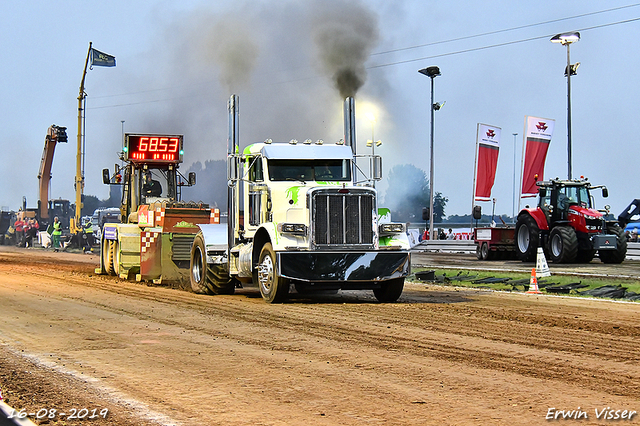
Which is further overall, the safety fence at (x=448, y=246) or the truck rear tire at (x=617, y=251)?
the safety fence at (x=448, y=246)

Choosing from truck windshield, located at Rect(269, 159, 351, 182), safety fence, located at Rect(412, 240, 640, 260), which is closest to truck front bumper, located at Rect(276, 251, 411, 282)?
truck windshield, located at Rect(269, 159, 351, 182)

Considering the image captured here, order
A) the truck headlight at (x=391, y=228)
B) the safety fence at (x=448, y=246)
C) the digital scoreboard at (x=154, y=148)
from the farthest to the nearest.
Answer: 1. the safety fence at (x=448, y=246)
2. the digital scoreboard at (x=154, y=148)
3. the truck headlight at (x=391, y=228)

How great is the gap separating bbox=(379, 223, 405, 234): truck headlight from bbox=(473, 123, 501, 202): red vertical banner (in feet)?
71.4

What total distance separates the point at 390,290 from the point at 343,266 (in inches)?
49.1

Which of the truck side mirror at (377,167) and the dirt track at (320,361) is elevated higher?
the truck side mirror at (377,167)

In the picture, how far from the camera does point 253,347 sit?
324 inches

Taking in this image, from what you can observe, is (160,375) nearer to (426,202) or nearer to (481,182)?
(481,182)

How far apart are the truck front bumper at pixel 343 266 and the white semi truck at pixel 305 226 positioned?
16 millimetres

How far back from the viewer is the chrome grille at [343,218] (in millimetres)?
12789

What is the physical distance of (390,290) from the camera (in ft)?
44.3

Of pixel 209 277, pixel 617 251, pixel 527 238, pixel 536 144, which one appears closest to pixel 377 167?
pixel 209 277

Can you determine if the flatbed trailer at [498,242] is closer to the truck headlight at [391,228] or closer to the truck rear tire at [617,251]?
the truck rear tire at [617,251]

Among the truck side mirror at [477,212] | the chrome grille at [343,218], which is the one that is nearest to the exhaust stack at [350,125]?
the chrome grille at [343,218]

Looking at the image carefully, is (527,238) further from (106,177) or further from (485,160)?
(106,177)
